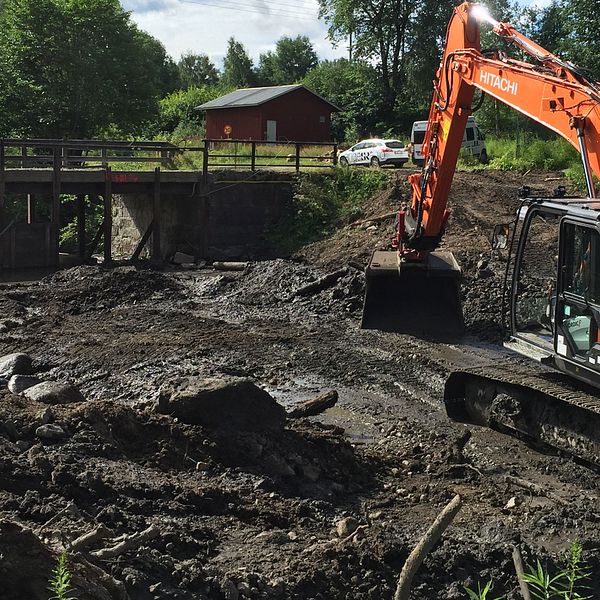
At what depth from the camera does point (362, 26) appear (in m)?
52.0

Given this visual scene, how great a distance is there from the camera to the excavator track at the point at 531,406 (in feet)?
27.6

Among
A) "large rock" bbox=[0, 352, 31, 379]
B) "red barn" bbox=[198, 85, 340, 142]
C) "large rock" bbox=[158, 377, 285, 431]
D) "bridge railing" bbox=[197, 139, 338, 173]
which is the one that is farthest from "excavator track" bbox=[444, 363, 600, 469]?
"red barn" bbox=[198, 85, 340, 142]

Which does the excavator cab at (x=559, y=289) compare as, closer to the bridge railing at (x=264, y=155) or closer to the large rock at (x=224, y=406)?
the large rock at (x=224, y=406)

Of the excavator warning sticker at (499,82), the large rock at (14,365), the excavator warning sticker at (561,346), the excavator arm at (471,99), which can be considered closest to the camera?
the excavator warning sticker at (561,346)

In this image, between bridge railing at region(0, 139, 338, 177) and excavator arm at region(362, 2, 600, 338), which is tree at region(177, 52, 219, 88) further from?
excavator arm at region(362, 2, 600, 338)

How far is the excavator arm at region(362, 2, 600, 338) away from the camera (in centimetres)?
947

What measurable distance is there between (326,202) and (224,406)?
1764 cm

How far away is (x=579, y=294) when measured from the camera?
26.7ft

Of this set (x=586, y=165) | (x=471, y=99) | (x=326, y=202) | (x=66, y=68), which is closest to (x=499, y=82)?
(x=471, y=99)

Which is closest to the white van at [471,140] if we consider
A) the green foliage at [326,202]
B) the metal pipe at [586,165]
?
the green foliage at [326,202]

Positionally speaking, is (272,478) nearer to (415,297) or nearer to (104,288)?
(415,297)

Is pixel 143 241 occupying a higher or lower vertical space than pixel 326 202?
lower

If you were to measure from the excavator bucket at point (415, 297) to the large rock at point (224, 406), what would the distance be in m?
6.36

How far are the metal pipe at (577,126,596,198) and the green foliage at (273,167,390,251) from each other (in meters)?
15.3
